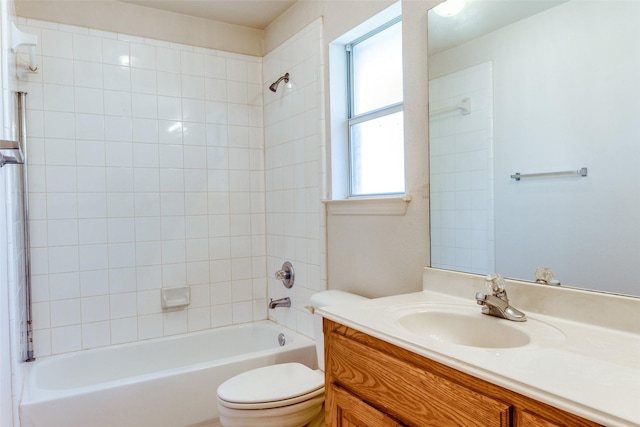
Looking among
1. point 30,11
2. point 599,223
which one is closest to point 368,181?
point 599,223

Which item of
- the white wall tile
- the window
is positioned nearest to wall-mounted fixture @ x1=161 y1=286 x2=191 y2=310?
the window

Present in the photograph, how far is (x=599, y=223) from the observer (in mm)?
1123

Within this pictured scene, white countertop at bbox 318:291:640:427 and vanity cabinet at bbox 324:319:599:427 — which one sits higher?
white countertop at bbox 318:291:640:427

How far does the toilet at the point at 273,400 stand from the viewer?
1604mm

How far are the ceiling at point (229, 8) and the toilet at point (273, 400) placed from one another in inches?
82.7

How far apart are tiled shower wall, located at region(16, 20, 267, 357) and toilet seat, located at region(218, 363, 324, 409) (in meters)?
1.01

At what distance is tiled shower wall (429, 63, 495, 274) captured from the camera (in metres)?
1.44

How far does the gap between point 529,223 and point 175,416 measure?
69.6 inches

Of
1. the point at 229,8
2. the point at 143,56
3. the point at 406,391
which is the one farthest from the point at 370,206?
the point at 143,56

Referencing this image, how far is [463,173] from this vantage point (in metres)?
1.51

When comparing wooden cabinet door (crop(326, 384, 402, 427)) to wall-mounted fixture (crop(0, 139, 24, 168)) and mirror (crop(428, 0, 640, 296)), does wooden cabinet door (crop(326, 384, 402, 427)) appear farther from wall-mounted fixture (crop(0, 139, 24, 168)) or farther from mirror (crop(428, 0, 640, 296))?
wall-mounted fixture (crop(0, 139, 24, 168))

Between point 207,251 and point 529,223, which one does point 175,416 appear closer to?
point 207,251

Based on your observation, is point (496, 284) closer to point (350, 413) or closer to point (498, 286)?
point (498, 286)

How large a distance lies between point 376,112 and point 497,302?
118 centimetres
